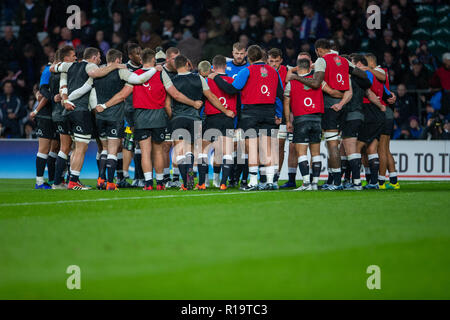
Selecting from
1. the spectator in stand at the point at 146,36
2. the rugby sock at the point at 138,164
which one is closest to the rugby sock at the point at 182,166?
the rugby sock at the point at 138,164

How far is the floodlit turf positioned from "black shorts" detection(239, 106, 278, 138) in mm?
2812

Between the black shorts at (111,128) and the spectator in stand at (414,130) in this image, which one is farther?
the spectator in stand at (414,130)

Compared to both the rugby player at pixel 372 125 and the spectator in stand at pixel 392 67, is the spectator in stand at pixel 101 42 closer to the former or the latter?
the spectator in stand at pixel 392 67

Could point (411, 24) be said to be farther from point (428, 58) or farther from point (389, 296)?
point (389, 296)

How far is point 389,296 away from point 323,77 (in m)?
7.51

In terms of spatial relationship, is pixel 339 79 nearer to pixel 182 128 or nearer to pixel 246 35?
pixel 182 128

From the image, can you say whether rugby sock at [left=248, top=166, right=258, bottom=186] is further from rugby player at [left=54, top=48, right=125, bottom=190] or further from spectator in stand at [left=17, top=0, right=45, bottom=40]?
spectator in stand at [left=17, top=0, right=45, bottom=40]

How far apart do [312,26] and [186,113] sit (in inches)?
353

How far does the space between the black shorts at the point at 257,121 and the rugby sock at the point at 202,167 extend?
80 centimetres

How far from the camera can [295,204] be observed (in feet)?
30.6

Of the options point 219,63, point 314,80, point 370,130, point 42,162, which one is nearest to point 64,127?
point 42,162

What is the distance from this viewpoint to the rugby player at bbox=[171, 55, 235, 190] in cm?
1218

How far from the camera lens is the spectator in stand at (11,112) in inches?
757
